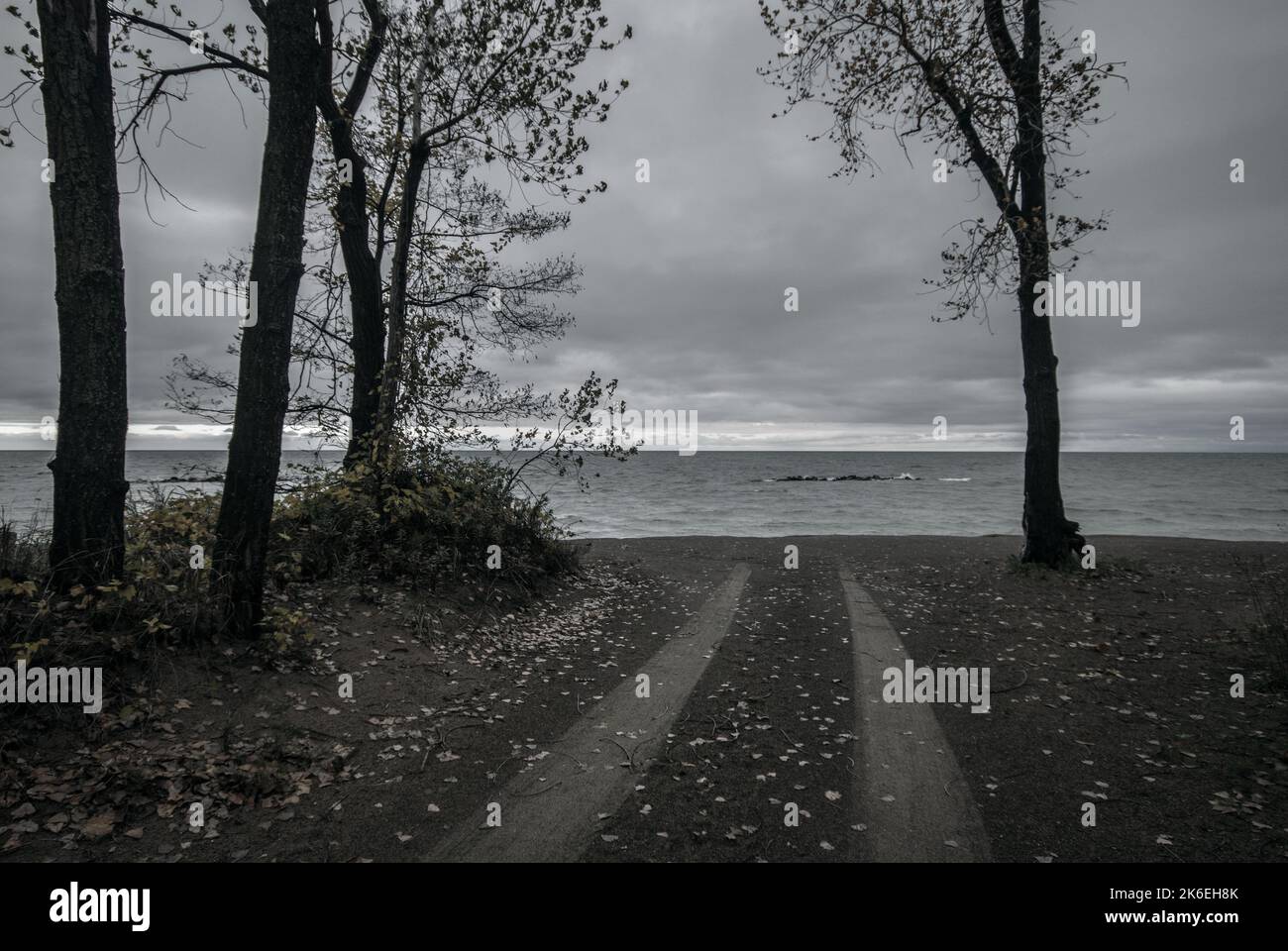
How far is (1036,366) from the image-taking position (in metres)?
12.7

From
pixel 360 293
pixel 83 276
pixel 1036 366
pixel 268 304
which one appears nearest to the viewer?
pixel 83 276

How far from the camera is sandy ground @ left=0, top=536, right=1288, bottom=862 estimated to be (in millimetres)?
4137

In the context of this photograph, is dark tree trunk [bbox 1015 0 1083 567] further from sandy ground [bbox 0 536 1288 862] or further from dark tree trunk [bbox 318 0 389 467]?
dark tree trunk [bbox 318 0 389 467]

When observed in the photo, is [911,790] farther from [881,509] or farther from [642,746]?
[881,509]

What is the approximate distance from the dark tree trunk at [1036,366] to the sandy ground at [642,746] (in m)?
3.07

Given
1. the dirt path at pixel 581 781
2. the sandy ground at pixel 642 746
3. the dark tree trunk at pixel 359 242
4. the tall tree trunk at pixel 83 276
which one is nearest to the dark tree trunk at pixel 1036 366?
the sandy ground at pixel 642 746

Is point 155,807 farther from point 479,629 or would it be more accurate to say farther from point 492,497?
point 492,497

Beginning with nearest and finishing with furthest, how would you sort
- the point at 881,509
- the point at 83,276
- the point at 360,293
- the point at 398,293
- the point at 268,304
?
the point at 83,276 < the point at 268,304 < the point at 398,293 < the point at 360,293 < the point at 881,509

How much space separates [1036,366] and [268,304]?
13.5m

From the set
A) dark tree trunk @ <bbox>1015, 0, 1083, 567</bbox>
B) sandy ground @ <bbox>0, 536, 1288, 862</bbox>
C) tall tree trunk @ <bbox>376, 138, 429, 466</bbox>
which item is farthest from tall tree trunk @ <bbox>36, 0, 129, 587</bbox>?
dark tree trunk @ <bbox>1015, 0, 1083, 567</bbox>

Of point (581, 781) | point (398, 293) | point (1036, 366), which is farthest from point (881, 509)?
point (581, 781)

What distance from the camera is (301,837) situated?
4.14 meters

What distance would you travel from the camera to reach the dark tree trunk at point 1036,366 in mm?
12031
